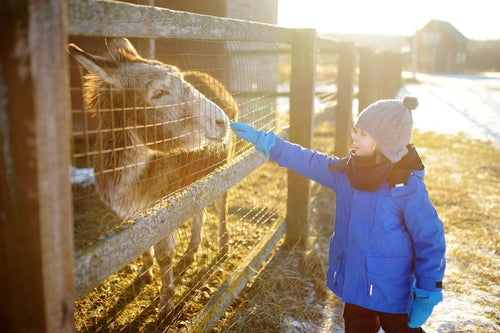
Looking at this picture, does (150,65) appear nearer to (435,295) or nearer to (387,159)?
(387,159)

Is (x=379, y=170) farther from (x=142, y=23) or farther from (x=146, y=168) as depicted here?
(x=146, y=168)

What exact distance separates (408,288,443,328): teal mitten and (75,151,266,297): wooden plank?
1288 mm

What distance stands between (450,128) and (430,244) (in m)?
11.8

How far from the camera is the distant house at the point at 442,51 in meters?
57.0

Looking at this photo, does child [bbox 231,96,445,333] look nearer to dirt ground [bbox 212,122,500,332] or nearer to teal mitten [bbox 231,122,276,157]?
teal mitten [bbox 231,122,276,157]

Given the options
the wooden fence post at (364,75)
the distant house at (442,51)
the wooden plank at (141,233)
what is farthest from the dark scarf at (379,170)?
the distant house at (442,51)

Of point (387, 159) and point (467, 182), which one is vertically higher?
point (387, 159)

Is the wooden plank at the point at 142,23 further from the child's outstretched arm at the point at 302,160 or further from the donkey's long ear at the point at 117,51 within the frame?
the donkey's long ear at the point at 117,51

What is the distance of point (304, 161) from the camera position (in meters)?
2.84

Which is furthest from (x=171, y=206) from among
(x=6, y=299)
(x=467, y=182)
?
(x=467, y=182)

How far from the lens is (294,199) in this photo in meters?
4.73

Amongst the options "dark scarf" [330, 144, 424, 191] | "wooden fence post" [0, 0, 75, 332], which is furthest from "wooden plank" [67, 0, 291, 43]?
"dark scarf" [330, 144, 424, 191]

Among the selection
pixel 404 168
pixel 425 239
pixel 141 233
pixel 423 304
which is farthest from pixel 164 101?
pixel 423 304

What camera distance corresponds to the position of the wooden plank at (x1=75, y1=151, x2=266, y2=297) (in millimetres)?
1531
